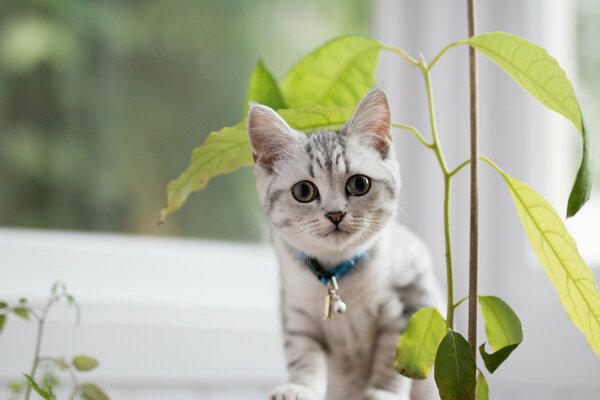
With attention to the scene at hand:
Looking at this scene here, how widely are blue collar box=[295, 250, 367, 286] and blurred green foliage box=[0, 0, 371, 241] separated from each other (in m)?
Answer: 0.67

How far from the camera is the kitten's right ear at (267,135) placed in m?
0.78

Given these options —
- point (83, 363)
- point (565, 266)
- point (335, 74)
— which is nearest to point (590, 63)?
point (335, 74)

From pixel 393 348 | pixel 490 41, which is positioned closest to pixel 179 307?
pixel 393 348

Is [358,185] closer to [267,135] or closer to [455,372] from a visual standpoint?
[267,135]

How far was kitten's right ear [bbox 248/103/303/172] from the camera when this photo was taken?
0.78 meters

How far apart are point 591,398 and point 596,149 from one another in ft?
1.73

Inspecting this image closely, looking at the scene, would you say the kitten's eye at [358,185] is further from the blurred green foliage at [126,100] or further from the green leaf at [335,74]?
the blurred green foliage at [126,100]

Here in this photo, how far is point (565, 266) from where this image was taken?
0.69 m

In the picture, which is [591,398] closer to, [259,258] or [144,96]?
[259,258]

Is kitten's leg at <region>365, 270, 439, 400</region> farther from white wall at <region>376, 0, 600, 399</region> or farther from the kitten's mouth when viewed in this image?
white wall at <region>376, 0, 600, 399</region>

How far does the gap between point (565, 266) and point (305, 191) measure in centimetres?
31

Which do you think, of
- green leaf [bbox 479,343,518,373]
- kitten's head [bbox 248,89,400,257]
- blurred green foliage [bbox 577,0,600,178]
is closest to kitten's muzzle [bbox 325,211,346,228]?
kitten's head [bbox 248,89,400,257]

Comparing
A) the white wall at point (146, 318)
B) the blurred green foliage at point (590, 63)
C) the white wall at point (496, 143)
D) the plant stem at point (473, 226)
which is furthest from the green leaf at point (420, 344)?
the blurred green foliage at point (590, 63)

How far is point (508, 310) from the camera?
0.71 metres
